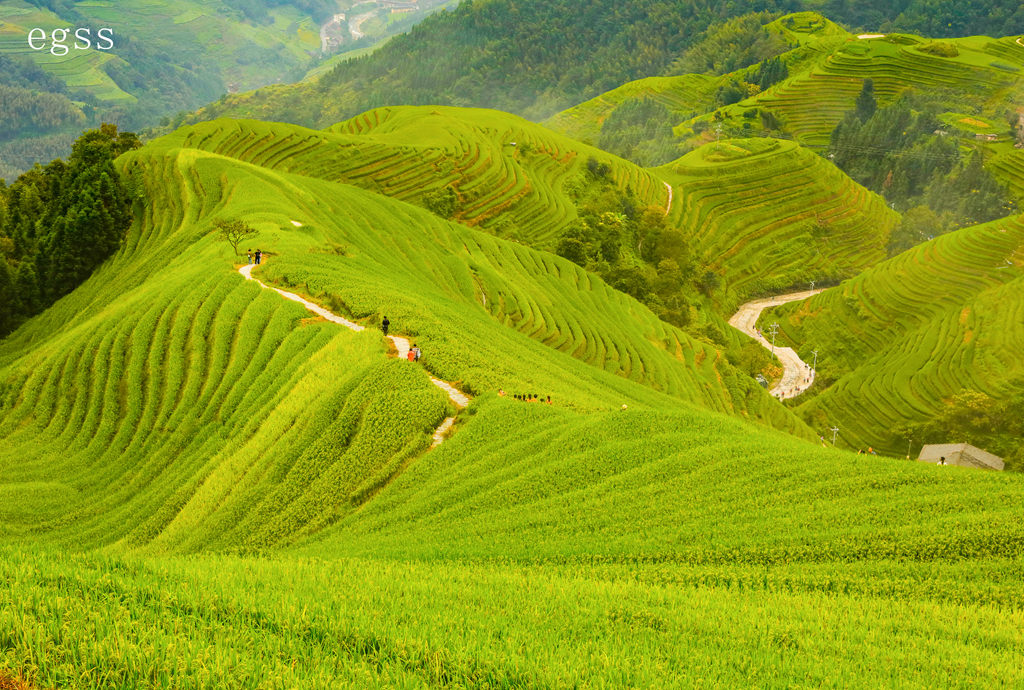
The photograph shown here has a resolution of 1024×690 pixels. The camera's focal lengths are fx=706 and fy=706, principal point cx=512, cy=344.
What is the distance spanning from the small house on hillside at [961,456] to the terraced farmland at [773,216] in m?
38.4

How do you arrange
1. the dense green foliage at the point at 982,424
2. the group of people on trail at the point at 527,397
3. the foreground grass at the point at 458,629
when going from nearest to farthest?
the foreground grass at the point at 458,629, the group of people on trail at the point at 527,397, the dense green foliage at the point at 982,424

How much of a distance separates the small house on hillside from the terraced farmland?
38.4 metres

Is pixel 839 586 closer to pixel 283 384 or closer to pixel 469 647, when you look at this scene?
pixel 469 647

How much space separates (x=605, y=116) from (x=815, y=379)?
334ft

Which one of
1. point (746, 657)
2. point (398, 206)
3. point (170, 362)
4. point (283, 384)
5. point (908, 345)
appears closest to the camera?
point (746, 657)

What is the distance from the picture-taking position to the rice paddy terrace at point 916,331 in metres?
59.0

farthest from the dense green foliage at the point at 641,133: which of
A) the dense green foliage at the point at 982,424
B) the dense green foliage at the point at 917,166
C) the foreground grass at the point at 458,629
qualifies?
the foreground grass at the point at 458,629

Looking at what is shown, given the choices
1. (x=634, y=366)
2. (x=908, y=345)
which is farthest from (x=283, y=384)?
(x=908, y=345)

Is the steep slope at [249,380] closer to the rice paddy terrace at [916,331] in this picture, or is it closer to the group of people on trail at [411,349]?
the group of people on trail at [411,349]

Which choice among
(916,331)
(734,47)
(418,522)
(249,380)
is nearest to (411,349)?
(249,380)

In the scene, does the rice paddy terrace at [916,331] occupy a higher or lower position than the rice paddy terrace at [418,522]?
lower

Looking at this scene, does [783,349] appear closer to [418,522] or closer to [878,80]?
[418,522]

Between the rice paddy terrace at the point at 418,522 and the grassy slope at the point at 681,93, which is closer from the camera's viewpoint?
the rice paddy terrace at the point at 418,522

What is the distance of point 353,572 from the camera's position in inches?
427
